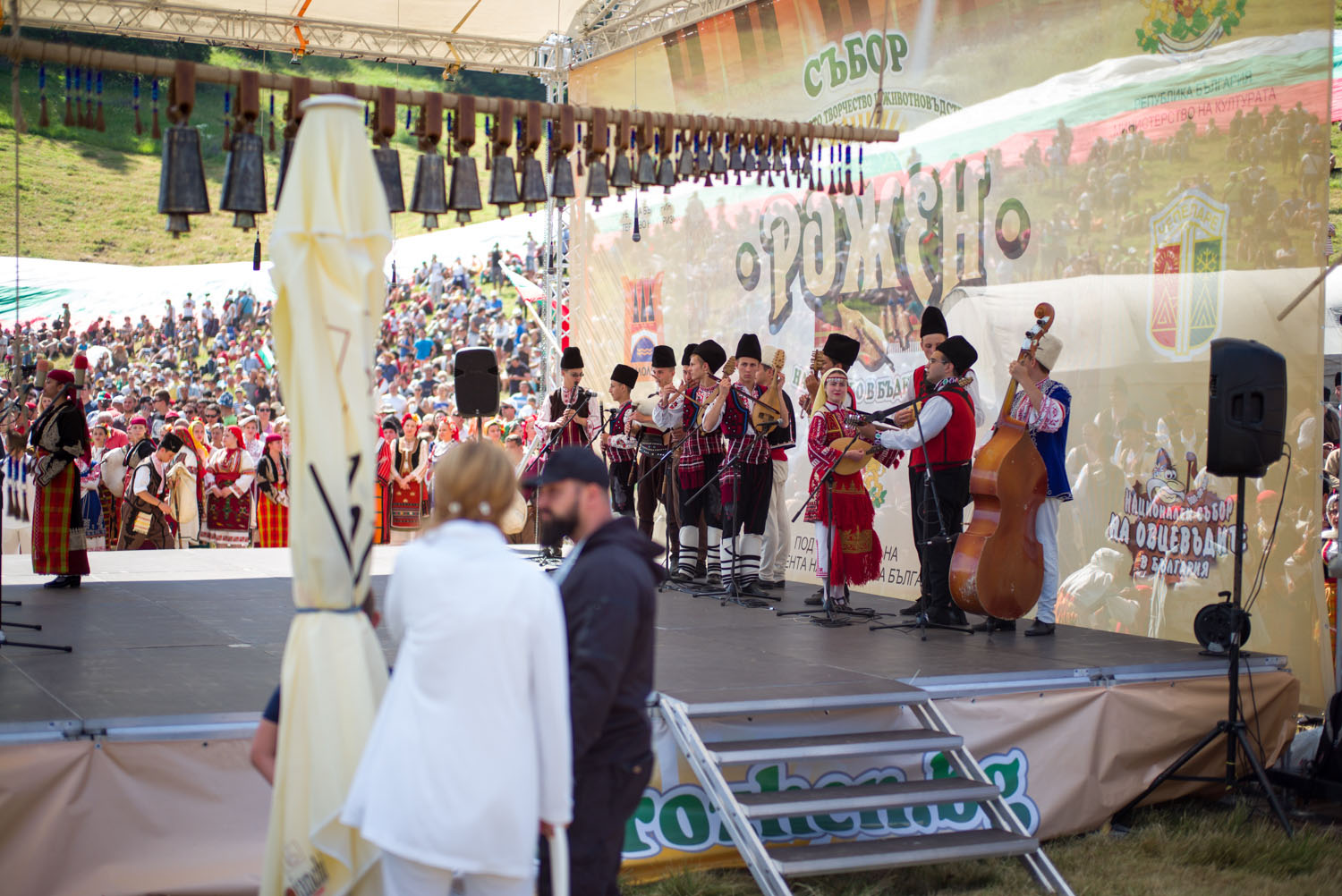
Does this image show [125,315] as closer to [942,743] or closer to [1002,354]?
[1002,354]

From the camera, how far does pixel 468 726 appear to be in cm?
246

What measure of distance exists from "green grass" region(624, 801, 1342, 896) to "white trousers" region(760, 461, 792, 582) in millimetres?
3640

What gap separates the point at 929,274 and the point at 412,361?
1834 centimetres

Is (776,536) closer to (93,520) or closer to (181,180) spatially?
(181,180)

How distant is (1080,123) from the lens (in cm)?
752

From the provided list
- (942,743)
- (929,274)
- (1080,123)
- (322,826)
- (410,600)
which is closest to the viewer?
(410,600)

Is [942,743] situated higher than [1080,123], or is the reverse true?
[1080,123]

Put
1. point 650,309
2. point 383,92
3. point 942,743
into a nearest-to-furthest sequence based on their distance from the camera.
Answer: point 942,743, point 383,92, point 650,309

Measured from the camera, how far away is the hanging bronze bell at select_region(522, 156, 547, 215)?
5.96m

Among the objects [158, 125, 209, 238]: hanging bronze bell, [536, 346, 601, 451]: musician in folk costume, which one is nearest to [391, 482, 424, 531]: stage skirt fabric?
[536, 346, 601, 451]: musician in folk costume

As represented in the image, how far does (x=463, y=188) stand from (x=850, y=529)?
9.40 feet

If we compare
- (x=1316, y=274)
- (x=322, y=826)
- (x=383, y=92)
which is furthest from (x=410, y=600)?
(x=1316, y=274)

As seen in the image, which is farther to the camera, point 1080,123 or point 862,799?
point 1080,123

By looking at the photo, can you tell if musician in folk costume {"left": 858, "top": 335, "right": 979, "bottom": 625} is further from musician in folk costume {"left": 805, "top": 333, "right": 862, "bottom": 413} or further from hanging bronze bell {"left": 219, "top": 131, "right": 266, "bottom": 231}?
hanging bronze bell {"left": 219, "top": 131, "right": 266, "bottom": 231}
